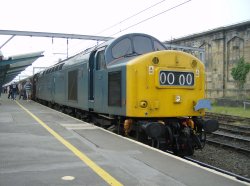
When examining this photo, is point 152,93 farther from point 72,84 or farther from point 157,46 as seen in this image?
point 72,84

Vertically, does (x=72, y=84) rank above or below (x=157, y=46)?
below

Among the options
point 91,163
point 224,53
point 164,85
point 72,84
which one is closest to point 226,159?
point 164,85

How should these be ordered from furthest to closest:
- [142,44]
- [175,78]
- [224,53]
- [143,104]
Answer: [224,53] → [142,44] → [175,78] → [143,104]

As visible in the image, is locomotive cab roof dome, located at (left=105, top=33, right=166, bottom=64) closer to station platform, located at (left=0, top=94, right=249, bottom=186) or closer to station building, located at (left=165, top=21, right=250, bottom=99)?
station platform, located at (left=0, top=94, right=249, bottom=186)

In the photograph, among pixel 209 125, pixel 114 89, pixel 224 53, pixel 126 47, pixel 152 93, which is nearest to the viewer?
pixel 152 93

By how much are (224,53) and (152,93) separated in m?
34.9

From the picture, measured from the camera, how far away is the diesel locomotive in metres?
8.78

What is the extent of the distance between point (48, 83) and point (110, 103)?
12.9 m

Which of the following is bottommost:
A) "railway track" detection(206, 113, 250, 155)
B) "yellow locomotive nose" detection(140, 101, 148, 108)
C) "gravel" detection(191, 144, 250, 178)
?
"gravel" detection(191, 144, 250, 178)

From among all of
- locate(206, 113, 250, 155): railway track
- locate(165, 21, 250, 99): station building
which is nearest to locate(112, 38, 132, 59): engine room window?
locate(206, 113, 250, 155): railway track

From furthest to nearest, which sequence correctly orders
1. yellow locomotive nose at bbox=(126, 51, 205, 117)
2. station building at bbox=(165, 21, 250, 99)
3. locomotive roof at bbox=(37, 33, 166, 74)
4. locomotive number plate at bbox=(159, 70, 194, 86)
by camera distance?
station building at bbox=(165, 21, 250, 99) < locomotive roof at bbox=(37, 33, 166, 74) < locomotive number plate at bbox=(159, 70, 194, 86) < yellow locomotive nose at bbox=(126, 51, 205, 117)

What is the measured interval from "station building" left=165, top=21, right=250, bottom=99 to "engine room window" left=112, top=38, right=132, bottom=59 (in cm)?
2903

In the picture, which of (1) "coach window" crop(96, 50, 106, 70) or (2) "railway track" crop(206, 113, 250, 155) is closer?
(1) "coach window" crop(96, 50, 106, 70)

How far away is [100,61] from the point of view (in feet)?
35.6
